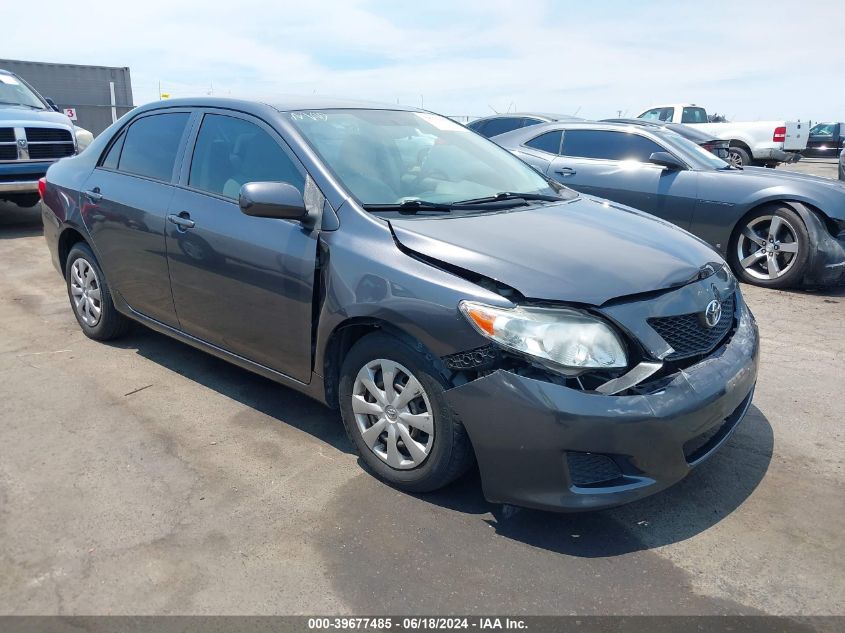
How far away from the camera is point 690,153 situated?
730cm

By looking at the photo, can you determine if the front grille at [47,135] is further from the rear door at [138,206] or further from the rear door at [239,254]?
the rear door at [239,254]

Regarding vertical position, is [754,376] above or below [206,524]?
above

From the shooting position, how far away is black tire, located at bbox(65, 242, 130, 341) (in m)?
4.69

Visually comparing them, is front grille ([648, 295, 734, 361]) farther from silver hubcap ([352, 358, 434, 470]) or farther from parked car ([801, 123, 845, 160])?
parked car ([801, 123, 845, 160])

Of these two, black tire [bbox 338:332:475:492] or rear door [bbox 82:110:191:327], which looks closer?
black tire [bbox 338:332:475:492]

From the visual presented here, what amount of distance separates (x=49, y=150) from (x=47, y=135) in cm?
20

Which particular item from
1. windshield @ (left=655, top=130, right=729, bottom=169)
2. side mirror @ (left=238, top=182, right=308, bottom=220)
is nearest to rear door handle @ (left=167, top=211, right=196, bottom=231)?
side mirror @ (left=238, top=182, right=308, bottom=220)

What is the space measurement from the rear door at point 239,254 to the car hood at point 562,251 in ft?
2.05

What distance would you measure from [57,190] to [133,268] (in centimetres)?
122

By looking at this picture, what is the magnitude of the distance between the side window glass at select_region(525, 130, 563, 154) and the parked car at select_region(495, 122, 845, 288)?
0.01 meters

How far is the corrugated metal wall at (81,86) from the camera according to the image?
63.1ft

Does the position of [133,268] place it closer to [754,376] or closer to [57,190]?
[57,190]

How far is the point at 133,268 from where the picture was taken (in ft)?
14.0

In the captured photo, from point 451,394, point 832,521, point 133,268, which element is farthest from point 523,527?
point 133,268
